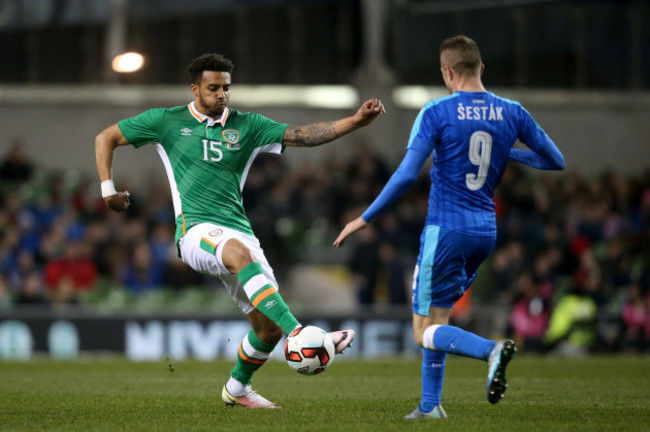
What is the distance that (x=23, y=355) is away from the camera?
1609 cm

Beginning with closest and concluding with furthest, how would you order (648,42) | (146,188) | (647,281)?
(647,281) < (146,188) < (648,42)

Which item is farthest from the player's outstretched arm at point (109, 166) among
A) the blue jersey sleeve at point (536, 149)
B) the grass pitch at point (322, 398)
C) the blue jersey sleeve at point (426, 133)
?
the blue jersey sleeve at point (536, 149)

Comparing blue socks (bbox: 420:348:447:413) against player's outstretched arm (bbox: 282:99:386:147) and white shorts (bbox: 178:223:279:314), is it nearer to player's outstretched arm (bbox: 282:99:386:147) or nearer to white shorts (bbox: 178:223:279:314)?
white shorts (bbox: 178:223:279:314)

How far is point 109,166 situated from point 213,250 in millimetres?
1046

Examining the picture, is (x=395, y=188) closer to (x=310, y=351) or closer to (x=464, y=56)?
(x=464, y=56)

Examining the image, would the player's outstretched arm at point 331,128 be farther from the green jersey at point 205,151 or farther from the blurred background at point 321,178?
the blurred background at point 321,178

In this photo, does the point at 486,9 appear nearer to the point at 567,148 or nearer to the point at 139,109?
the point at 567,148

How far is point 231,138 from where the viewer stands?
746cm

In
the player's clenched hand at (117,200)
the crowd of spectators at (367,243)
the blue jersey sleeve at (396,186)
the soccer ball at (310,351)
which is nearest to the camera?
the blue jersey sleeve at (396,186)

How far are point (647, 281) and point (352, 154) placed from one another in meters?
7.85

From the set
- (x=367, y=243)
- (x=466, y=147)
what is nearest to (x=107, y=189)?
(x=466, y=147)

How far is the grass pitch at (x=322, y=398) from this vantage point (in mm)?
6477

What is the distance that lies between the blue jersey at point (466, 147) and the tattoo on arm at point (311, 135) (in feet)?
2.93

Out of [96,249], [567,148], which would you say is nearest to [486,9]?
[567,148]
